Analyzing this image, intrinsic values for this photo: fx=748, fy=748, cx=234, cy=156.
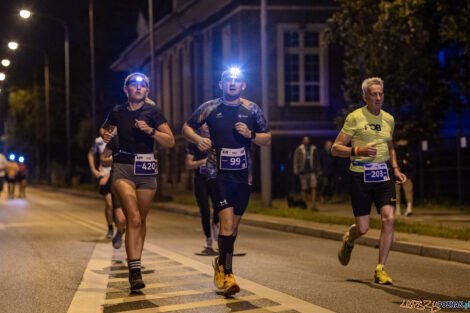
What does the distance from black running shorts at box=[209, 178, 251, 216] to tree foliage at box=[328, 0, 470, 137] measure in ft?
38.0

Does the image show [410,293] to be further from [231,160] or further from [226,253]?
[231,160]

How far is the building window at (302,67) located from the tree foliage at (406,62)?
364 inches

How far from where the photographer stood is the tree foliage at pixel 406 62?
19.2 metres

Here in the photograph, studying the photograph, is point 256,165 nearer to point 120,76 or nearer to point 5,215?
point 5,215

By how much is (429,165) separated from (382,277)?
621 inches

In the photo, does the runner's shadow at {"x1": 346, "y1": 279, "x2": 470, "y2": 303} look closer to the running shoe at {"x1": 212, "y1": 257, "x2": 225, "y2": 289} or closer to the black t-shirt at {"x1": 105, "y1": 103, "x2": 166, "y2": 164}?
the running shoe at {"x1": 212, "y1": 257, "x2": 225, "y2": 289}

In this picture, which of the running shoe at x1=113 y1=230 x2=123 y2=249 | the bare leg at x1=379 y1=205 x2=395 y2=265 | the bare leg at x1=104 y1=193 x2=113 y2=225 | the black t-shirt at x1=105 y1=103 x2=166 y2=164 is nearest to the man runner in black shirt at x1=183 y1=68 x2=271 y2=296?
the black t-shirt at x1=105 y1=103 x2=166 y2=164

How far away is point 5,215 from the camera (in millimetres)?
19828

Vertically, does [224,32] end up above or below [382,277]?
above

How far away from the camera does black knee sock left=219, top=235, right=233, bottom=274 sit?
7066 millimetres

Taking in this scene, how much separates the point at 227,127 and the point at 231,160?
324mm

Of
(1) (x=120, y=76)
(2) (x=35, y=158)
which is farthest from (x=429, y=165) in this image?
(2) (x=35, y=158)

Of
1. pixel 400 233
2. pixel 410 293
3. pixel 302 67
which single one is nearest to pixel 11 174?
pixel 302 67

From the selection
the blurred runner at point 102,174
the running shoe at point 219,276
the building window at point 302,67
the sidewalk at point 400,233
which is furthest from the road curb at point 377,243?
the building window at point 302,67
